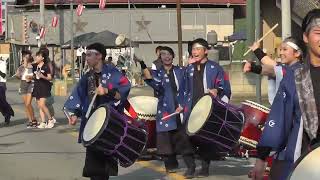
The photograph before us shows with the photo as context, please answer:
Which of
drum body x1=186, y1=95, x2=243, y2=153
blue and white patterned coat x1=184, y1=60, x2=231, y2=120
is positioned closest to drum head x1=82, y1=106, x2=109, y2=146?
drum body x1=186, y1=95, x2=243, y2=153

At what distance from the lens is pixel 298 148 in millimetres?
4016

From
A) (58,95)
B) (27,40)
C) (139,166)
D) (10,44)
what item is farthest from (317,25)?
(10,44)

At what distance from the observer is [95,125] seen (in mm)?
6465

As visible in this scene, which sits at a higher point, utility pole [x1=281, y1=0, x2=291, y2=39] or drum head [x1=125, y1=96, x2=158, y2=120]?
utility pole [x1=281, y1=0, x2=291, y2=39]

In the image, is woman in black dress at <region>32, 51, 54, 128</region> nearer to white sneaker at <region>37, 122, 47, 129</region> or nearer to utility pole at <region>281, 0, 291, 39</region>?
white sneaker at <region>37, 122, 47, 129</region>

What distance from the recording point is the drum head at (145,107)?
8.82 meters

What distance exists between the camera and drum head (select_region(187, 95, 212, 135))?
7340mm

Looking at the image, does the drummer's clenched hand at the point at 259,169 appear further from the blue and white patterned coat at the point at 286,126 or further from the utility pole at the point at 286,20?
the utility pole at the point at 286,20

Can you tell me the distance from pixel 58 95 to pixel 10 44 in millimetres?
28581

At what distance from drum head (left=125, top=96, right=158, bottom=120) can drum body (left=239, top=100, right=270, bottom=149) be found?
5.24 feet

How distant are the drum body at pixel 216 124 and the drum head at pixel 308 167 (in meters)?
3.64

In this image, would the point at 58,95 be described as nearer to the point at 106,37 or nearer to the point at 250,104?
the point at 106,37

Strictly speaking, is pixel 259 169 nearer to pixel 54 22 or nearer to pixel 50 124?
pixel 50 124

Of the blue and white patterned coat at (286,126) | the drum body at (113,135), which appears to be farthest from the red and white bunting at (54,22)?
the blue and white patterned coat at (286,126)
